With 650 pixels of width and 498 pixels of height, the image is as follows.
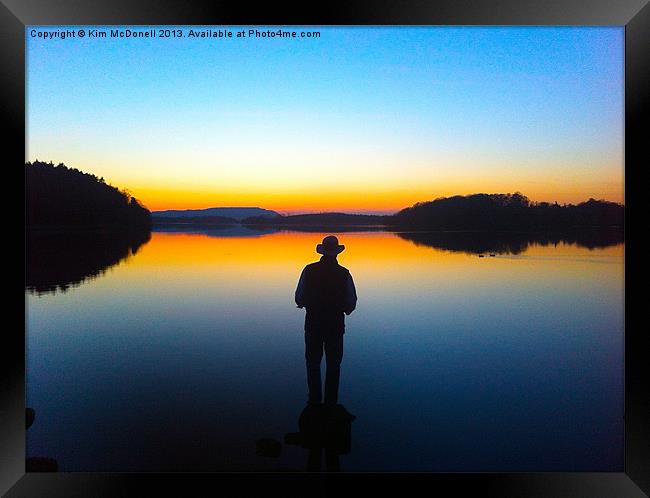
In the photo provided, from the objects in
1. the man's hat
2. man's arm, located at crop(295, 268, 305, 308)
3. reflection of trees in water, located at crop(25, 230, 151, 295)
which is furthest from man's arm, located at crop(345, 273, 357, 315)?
reflection of trees in water, located at crop(25, 230, 151, 295)

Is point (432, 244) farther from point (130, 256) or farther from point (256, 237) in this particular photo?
point (130, 256)

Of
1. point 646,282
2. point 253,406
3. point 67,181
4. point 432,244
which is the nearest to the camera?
point 646,282

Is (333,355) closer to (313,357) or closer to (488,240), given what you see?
(313,357)

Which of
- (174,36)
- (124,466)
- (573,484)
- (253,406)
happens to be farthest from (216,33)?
(573,484)

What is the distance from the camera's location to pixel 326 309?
3.23 metres

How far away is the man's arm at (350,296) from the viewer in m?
3.13

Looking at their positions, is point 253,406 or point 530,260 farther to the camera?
point 530,260

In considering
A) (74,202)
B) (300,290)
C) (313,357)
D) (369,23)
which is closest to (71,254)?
(74,202)

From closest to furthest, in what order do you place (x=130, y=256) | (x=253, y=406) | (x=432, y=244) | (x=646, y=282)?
(x=646, y=282)
(x=253, y=406)
(x=130, y=256)
(x=432, y=244)

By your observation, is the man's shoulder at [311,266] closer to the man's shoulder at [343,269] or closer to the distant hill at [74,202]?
the man's shoulder at [343,269]

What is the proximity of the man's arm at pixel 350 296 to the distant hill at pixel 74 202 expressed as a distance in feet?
5.79

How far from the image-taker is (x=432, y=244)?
4.33 meters

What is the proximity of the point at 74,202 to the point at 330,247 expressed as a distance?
2.02 metres

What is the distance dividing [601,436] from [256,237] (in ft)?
9.78
